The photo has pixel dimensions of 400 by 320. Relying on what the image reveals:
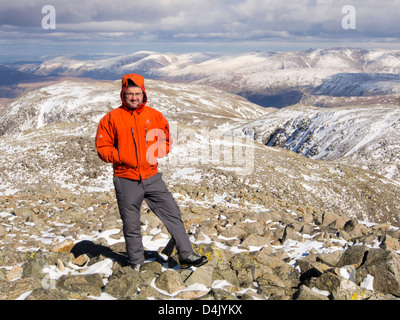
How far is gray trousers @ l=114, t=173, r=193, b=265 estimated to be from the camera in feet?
21.2

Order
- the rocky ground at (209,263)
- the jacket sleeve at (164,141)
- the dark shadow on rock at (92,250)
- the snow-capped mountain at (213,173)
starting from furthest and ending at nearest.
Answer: the snow-capped mountain at (213,173) → the dark shadow on rock at (92,250) → the jacket sleeve at (164,141) → the rocky ground at (209,263)

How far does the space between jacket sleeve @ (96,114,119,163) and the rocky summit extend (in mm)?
2487

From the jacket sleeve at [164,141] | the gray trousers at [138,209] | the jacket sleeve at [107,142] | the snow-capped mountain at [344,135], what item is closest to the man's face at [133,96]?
the jacket sleeve at [107,142]

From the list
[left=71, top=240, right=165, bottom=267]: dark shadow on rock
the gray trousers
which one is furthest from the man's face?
[left=71, top=240, right=165, bottom=267]: dark shadow on rock

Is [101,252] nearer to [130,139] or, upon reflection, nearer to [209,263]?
[209,263]

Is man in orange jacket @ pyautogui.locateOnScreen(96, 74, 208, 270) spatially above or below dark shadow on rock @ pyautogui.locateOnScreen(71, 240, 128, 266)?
above

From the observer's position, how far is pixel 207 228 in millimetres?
10375

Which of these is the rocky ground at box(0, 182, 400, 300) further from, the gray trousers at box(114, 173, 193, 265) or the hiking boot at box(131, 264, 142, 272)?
the gray trousers at box(114, 173, 193, 265)

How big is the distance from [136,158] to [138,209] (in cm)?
123

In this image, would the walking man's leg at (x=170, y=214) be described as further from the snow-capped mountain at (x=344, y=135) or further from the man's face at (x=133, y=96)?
the snow-capped mountain at (x=344, y=135)

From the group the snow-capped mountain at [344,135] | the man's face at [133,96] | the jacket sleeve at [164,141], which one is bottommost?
the snow-capped mountain at [344,135]

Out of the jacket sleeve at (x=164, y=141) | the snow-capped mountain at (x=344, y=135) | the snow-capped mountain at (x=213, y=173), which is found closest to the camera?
the jacket sleeve at (x=164, y=141)

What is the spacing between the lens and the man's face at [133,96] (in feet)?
20.3
